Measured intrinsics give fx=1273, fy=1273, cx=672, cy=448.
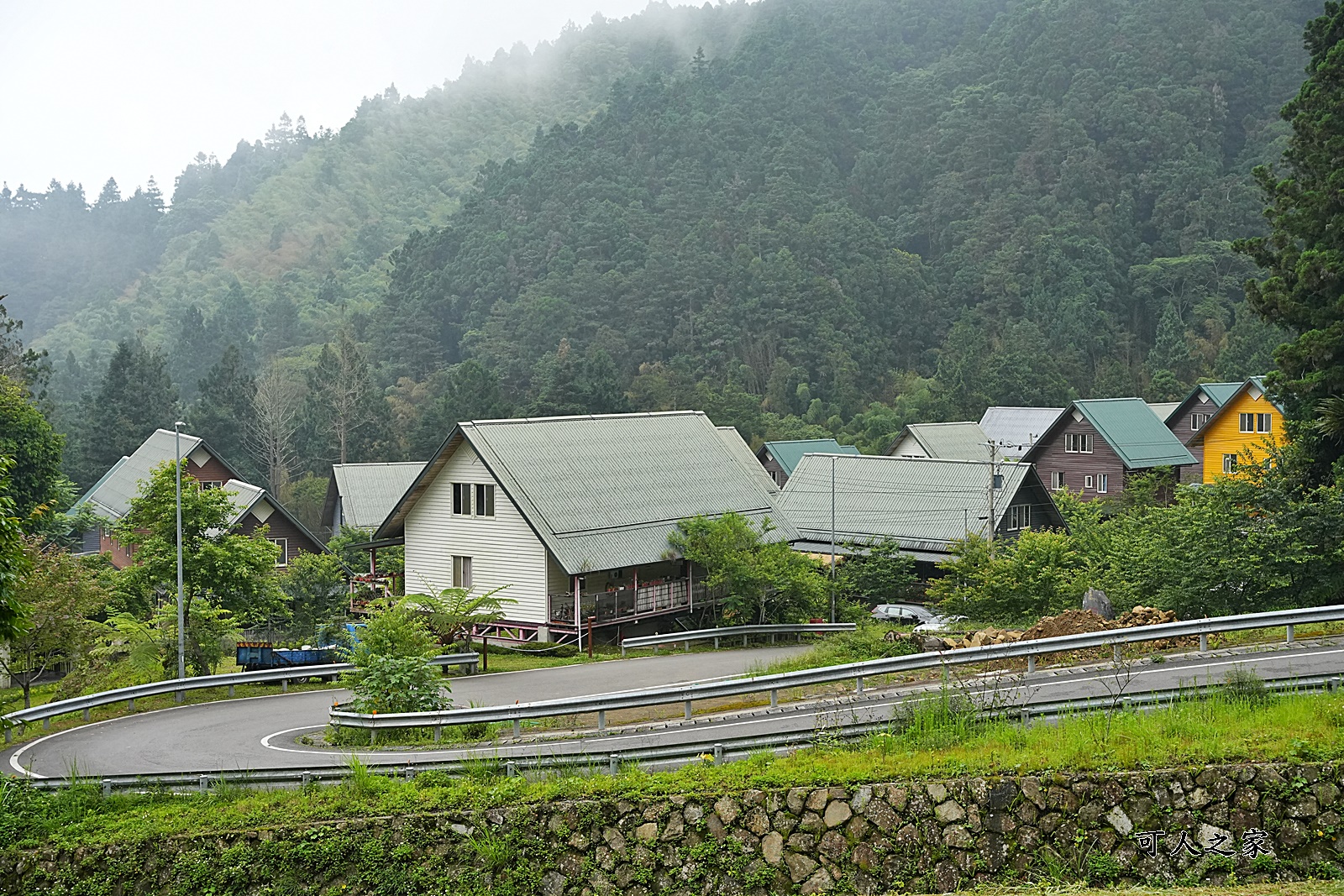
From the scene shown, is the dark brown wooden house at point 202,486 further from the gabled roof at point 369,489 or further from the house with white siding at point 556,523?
the house with white siding at point 556,523

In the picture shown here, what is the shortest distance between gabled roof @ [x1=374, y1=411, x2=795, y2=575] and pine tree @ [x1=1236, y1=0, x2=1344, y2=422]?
1726cm

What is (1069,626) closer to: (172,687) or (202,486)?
(172,687)

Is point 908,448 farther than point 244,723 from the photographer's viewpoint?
Yes

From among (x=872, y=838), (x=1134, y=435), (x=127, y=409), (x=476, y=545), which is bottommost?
(x=872, y=838)

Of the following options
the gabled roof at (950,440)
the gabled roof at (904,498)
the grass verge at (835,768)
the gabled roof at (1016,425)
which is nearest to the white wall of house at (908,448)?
the gabled roof at (950,440)

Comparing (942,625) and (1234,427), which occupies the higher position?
(1234,427)

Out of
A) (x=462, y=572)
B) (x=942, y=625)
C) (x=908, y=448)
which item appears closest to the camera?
(x=942, y=625)

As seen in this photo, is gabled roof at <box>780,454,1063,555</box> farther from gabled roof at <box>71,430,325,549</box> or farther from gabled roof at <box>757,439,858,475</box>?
gabled roof at <box>71,430,325,549</box>

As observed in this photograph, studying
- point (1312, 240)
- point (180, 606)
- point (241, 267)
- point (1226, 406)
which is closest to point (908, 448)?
point (1226, 406)

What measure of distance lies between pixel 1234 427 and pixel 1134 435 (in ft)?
19.4

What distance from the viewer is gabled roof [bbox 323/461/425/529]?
57875 mm

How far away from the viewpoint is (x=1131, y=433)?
68750 millimetres

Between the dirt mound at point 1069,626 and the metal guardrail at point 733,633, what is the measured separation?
464 inches

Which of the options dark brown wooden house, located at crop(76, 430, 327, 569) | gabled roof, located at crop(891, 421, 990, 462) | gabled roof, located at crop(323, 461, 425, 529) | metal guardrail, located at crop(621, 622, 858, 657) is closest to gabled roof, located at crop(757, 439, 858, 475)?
gabled roof, located at crop(891, 421, 990, 462)
